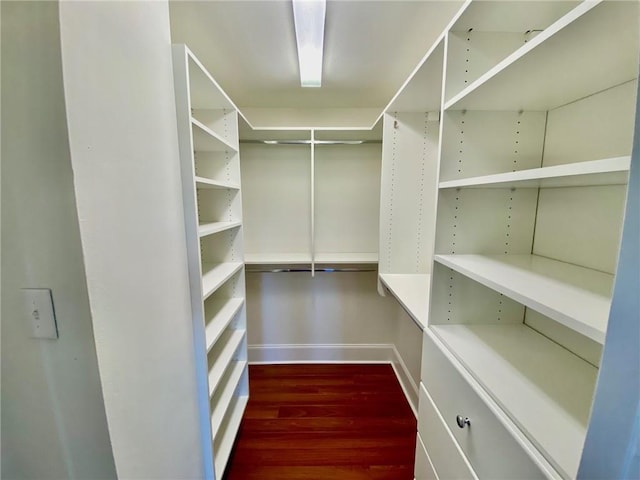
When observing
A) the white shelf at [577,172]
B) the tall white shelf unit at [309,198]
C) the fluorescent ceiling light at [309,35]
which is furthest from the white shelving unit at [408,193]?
the white shelf at [577,172]

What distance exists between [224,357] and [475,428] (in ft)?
4.06

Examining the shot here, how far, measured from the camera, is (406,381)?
204 cm

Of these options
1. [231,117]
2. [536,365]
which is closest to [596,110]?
[536,365]

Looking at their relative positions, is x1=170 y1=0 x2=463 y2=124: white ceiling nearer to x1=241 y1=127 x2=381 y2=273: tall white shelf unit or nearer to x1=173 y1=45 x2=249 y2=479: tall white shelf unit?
x1=173 y1=45 x2=249 y2=479: tall white shelf unit

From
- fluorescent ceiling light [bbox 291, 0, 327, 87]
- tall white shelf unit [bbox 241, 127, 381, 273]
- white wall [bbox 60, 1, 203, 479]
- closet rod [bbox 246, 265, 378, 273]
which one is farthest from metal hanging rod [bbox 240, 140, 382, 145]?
white wall [bbox 60, 1, 203, 479]

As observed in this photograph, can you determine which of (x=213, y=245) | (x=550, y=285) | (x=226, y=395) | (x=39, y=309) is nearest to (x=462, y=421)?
(x=550, y=285)

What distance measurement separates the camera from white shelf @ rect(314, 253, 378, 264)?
199 cm

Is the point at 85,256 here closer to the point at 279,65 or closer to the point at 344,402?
the point at 279,65

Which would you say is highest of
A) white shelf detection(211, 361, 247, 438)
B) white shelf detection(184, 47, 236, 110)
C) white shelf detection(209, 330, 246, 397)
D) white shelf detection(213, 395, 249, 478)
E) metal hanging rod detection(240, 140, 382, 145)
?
white shelf detection(184, 47, 236, 110)

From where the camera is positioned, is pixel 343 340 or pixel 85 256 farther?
pixel 343 340

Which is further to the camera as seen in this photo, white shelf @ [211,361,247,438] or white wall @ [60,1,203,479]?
white shelf @ [211,361,247,438]

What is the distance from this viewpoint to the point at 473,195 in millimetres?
903

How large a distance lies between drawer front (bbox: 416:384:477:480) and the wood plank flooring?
0.52 m

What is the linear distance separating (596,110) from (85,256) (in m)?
1.43
